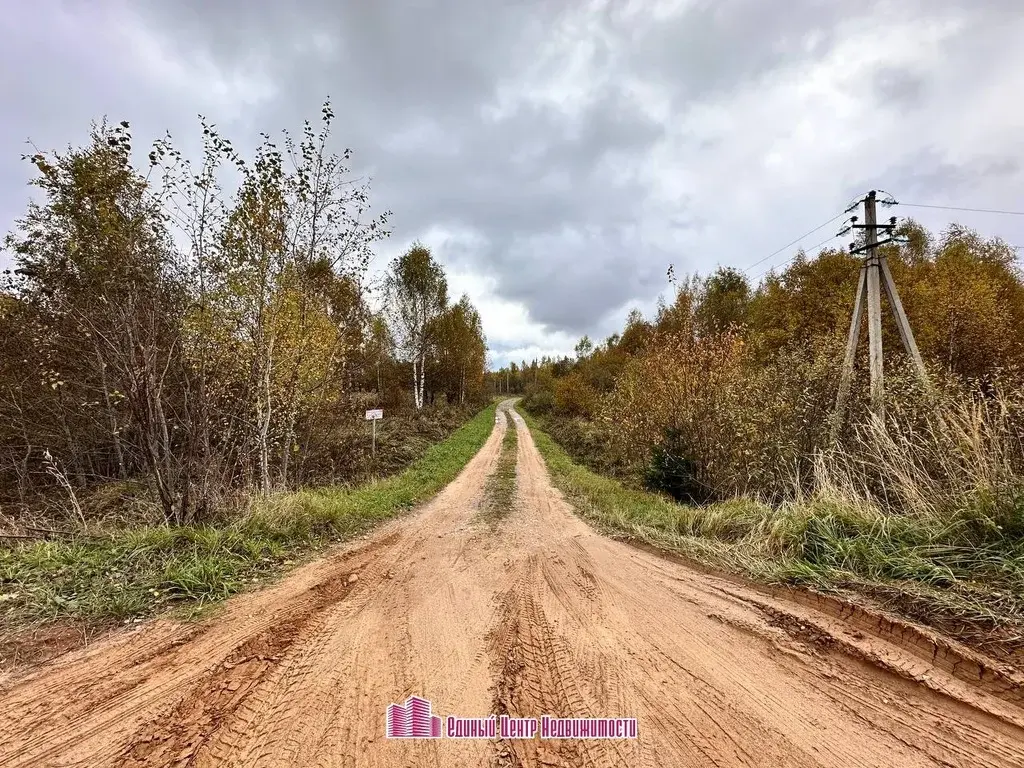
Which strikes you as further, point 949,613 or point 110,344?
point 110,344

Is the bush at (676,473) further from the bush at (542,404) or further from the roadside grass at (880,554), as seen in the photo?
the bush at (542,404)

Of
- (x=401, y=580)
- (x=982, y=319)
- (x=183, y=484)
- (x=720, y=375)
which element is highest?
(x=982, y=319)

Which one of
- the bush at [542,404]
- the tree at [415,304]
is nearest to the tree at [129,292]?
the tree at [415,304]

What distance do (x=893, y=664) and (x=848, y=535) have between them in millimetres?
2177

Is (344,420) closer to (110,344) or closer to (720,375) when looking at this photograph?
(110,344)

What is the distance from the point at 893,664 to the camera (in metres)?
2.86

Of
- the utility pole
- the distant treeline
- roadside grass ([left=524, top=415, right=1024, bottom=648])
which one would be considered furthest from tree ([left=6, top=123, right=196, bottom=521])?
the utility pole

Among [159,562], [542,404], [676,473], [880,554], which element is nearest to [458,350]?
[542,404]

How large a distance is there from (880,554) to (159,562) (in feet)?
24.3

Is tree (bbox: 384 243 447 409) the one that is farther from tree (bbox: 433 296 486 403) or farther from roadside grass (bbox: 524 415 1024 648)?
roadside grass (bbox: 524 415 1024 648)

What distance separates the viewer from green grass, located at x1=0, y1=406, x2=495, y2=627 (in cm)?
372

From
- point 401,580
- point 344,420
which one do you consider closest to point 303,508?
point 401,580

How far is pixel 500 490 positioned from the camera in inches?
427

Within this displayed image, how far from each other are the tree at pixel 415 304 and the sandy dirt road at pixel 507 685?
82.0 ft
